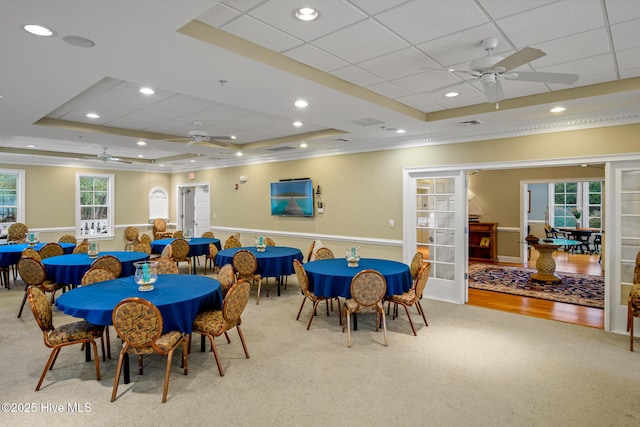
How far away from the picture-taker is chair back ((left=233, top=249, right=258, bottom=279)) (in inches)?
223

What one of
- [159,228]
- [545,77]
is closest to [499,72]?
[545,77]

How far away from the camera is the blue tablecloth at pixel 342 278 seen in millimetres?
4293

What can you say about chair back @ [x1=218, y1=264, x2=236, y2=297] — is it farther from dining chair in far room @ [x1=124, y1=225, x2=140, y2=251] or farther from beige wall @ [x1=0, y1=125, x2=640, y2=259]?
dining chair in far room @ [x1=124, y1=225, x2=140, y2=251]

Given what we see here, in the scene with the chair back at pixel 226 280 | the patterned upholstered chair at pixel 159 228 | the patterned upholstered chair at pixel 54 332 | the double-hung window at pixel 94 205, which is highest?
the double-hung window at pixel 94 205

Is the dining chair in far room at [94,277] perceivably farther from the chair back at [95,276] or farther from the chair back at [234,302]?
the chair back at [234,302]

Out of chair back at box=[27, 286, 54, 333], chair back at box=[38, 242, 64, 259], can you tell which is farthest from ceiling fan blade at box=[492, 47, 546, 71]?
chair back at box=[38, 242, 64, 259]

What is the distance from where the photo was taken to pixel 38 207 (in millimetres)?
9117

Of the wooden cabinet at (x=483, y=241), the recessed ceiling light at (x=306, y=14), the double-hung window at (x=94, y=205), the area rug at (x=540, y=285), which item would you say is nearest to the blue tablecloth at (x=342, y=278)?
the recessed ceiling light at (x=306, y=14)

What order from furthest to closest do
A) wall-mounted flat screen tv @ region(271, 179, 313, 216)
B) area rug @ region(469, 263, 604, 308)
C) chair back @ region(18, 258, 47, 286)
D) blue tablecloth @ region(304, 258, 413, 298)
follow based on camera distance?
wall-mounted flat screen tv @ region(271, 179, 313, 216), area rug @ region(469, 263, 604, 308), chair back @ region(18, 258, 47, 286), blue tablecloth @ region(304, 258, 413, 298)

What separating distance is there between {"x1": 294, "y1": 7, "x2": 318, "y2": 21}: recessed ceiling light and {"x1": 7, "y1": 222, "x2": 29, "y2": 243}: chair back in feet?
29.2

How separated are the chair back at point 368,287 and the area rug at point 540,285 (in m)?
3.59

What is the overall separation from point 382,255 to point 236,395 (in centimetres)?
416

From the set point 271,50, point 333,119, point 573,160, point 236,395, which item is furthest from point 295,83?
point 573,160

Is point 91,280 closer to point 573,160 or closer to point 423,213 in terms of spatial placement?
point 423,213
